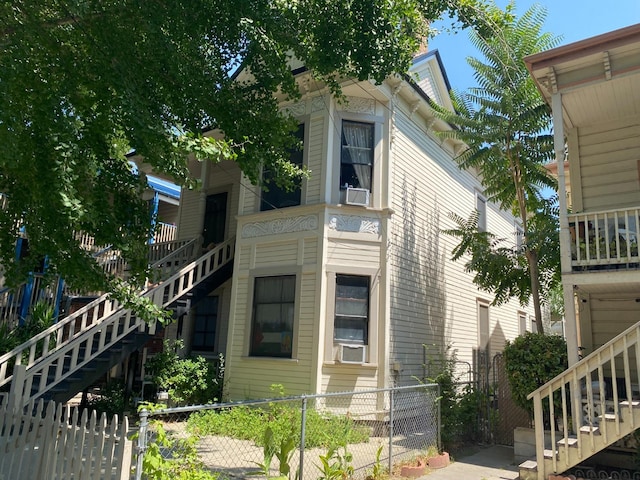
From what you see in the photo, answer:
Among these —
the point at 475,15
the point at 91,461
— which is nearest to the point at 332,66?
the point at 475,15

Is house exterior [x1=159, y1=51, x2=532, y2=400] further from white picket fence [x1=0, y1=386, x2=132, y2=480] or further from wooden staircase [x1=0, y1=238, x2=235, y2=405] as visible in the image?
white picket fence [x1=0, y1=386, x2=132, y2=480]

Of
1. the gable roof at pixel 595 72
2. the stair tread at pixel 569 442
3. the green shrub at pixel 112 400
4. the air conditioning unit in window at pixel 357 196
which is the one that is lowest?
the green shrub at pixel 112 400

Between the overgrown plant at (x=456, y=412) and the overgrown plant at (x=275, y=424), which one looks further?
the overgrown plant at (x=456, y=412)

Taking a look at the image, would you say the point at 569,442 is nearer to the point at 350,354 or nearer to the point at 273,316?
the point at 350,354

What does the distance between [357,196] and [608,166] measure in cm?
538

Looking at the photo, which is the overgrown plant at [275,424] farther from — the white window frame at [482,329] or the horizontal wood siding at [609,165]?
the white window frame at [482,329]

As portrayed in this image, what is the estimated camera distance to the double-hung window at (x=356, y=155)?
40.9 feet

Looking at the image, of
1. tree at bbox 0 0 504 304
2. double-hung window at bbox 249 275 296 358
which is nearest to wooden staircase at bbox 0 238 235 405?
tree at bbox 0 0 504 304

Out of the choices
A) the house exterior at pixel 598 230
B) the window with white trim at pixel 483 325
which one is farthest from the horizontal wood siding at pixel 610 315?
the window with white trim at pixel 483 325

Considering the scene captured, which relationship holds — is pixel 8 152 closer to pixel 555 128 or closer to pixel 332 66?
pixel 332 66

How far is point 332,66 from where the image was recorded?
8.05 meters

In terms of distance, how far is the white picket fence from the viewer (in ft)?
14.6

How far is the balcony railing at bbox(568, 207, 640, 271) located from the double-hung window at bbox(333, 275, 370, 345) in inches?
183

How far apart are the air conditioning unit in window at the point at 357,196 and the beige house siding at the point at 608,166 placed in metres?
4.53
